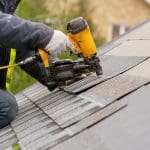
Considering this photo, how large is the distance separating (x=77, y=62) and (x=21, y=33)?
27.9 inches

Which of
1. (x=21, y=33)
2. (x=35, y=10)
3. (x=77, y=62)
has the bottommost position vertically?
(x=35, y=10)

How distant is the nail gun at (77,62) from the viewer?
4.51 meters

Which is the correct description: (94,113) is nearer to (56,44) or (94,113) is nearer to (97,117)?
(97,117)

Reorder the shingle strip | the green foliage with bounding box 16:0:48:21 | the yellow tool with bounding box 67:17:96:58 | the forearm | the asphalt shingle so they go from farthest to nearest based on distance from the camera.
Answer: the green foliage with bounding box 16:0:48:21, the yellow tool with bounding box 67:17:96:58, the forearm, the shingle strip, the asphalt shingle

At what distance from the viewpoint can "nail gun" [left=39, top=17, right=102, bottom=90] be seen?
4.51 m

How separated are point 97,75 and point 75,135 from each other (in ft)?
4.81

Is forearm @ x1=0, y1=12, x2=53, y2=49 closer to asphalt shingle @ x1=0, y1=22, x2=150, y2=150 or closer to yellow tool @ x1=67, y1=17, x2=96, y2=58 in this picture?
yellow tool @ x1=67, y1=17, x2=96, y2=58

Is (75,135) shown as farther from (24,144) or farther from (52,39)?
(52,39)

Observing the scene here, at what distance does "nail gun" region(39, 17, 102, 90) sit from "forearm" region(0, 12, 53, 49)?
0.52 feet

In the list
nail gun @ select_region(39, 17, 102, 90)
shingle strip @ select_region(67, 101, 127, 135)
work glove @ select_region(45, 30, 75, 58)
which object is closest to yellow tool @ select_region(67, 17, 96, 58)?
nail gun @ select_region(39, 17, 102, 90)

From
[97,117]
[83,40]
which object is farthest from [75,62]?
[97,117]

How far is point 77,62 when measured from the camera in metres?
4.80

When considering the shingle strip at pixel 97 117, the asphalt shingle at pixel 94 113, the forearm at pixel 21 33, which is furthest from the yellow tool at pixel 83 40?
the shingle strip at pixel 97 117

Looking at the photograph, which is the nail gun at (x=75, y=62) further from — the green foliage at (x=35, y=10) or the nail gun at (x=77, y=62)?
the green foliage at (x=35, y=10)
